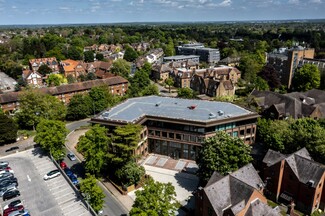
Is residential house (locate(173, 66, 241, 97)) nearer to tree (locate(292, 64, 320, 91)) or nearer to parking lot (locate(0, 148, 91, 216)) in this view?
tree (locate(292, 64, 320, 91))

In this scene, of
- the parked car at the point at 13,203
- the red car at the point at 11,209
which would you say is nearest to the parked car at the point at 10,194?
the parked car at the point at 13,203

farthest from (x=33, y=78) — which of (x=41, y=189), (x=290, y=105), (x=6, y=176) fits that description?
(x=290, y=105)

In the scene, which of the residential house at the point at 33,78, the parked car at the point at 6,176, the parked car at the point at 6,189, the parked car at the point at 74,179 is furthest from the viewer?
the residential house at the point at 33,78

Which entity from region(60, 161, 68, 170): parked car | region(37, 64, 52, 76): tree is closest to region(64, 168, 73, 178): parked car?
region(60, 161, 68, 170): parked car

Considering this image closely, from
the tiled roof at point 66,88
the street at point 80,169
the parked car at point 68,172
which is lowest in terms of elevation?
the street at point 80,169

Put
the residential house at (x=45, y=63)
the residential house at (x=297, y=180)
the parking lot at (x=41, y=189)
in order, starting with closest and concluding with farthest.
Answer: the residential house at (x=297, y=180), the parking lot at (x=41, y=189), the residential house at (x=45, y=63)

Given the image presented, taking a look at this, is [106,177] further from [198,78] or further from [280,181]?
[198,78]

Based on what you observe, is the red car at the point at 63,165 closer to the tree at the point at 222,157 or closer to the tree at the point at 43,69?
the tree at the point at 222,157
